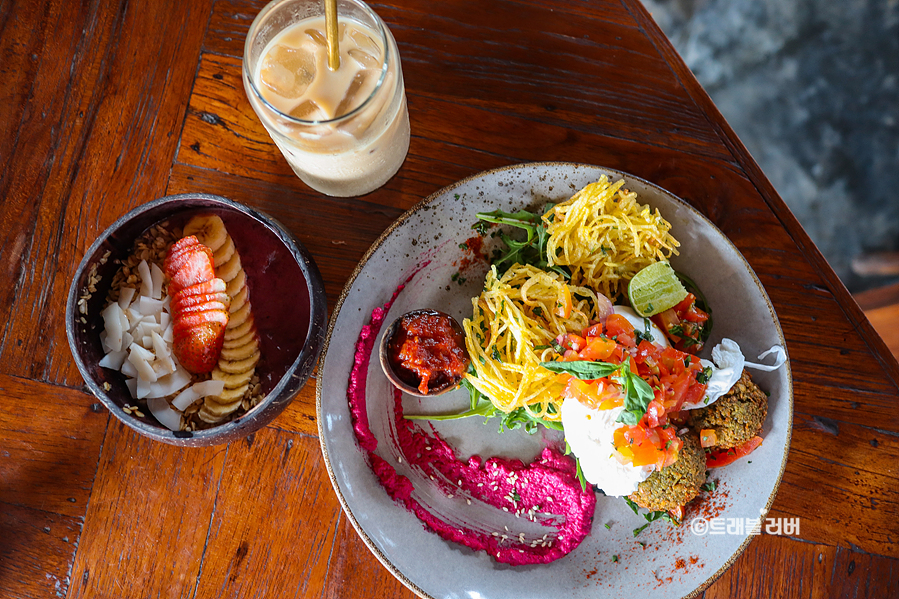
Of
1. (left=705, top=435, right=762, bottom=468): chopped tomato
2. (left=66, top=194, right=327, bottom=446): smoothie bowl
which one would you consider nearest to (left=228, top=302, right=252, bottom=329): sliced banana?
(left=66, top=194, right=327, bottom=446): smoothie bowl

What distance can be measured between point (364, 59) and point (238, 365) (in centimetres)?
96

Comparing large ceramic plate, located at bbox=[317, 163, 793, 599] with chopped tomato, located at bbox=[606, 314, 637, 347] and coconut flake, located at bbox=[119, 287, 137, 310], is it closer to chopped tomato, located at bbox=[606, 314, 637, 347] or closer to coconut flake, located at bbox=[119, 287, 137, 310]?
chopped tomato, located at bbox=[606, 314, 637, 347]

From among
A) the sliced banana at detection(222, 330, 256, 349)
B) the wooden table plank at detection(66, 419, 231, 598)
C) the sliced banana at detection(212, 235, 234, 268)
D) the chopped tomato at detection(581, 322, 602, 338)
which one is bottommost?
the wooden table plank at detection(66, 419, 231, 598)

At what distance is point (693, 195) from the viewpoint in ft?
6.50

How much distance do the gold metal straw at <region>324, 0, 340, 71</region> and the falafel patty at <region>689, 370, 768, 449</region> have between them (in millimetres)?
1443

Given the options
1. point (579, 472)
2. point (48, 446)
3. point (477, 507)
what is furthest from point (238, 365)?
point (579, 472)

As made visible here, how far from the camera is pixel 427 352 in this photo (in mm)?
1756

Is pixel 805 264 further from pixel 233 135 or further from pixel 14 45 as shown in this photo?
pixel 14 45

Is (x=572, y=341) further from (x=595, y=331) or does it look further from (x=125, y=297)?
(x=125, y=297)

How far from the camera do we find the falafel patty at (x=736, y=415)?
67.2 inches

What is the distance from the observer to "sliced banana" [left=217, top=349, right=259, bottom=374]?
1.73 meters

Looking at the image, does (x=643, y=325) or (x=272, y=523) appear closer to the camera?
(x=643, y=325)

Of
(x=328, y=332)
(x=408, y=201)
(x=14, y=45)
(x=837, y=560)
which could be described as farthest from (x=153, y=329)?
(x=837, y=560)

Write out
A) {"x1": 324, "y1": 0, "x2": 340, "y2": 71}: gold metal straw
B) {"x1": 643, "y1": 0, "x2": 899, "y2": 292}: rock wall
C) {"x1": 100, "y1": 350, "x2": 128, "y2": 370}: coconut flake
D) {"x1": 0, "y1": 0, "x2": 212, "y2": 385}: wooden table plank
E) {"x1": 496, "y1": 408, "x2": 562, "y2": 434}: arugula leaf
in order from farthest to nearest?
{"x1": 643, "y1": 0, "x2": 899, "y2": 292}: rock wall
{"x1": 0, "y1": 0, "x2": 212, "y2": 385}: wooden table plank
{"x1": 496, "y1": 408, "x2": 562, "y2": 434}: arugula leaf
{"x1": 100, "y1": 350, "x2": 128, "y2": 370}: coconut flake
{"x1": 324, "y1": 0, "x2": 340, "y2": 71}: gold metal straw
